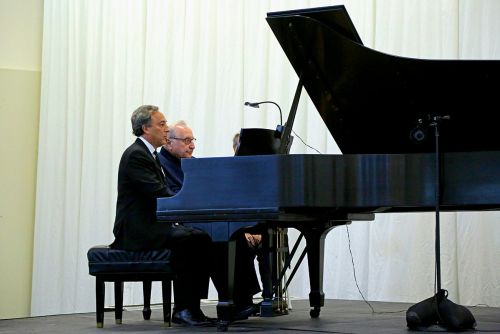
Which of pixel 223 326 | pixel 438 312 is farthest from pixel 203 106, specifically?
pixel 438 312

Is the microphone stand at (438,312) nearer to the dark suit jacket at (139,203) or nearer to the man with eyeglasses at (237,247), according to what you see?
the man with eyeglasses at (237,247)

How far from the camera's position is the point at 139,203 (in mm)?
4586

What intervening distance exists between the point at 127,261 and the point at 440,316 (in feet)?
5.24

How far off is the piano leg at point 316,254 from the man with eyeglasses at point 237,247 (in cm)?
33

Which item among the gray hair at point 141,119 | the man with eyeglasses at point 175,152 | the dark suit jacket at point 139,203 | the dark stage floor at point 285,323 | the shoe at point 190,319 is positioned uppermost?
the gray hair at point 141,119

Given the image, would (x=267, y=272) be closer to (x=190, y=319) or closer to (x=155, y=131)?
(x=190, y=319)

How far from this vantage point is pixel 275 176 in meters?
3.90

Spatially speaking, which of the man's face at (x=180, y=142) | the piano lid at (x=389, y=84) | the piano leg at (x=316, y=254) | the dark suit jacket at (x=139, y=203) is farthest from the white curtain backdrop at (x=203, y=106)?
the dark suit jacket at (x=139, y=203)

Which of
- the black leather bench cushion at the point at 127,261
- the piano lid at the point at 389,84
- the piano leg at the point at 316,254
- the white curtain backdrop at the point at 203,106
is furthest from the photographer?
the white curtain backdrop at the point at 203,106

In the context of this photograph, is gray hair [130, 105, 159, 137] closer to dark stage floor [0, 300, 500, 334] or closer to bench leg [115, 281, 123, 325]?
bench leg [115, 281, 123, 325]

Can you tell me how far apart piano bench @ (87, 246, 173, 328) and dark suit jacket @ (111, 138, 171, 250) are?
0.05 meters

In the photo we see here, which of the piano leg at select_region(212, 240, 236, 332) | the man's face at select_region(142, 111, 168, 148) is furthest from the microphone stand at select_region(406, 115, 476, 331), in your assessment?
the man's face at select_region(142, 111, 168, 148)

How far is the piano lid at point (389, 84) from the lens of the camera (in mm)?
3941

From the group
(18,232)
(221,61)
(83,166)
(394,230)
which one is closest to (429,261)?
(394,230)
